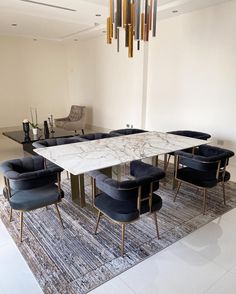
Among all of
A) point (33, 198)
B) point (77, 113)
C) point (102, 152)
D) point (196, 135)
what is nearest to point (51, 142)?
point (102, 152)

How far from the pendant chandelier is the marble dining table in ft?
4.15

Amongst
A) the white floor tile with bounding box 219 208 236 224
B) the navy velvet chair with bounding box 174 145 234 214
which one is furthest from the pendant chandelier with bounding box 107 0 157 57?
the white floor tile with bounding box 219 208 236 224

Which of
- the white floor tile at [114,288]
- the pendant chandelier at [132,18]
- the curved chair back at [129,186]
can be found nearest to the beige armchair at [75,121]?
the pendant chandelier at [132,18]

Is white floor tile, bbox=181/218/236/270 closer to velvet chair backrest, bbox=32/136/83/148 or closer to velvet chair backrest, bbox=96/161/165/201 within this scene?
velvet chair backrest, bbox=96/161/165/201

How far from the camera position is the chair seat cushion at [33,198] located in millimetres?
2131

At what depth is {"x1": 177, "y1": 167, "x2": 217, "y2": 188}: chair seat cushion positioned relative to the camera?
104 inches

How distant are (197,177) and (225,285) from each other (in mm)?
1231

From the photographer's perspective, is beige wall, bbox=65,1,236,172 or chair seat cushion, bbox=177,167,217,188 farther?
beige wall, bbox=65,1,236,172

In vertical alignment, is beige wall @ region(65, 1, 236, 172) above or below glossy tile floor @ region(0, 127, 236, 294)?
above

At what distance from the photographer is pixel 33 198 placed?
7.24 feet

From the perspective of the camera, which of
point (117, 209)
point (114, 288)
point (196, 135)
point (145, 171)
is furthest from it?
point (196, 135)

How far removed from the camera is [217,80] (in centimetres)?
419

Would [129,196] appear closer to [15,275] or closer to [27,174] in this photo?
[27,174]

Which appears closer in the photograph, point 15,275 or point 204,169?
point 15,275
